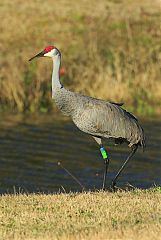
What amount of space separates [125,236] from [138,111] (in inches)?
566

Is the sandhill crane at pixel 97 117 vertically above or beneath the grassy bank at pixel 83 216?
above

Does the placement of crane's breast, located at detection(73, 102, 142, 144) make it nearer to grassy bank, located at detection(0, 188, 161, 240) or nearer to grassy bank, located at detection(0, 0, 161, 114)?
grassy bank, located at detection(0, 188, 161, 240)

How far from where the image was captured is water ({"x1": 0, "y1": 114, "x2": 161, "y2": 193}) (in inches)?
610

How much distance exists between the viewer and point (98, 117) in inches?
438

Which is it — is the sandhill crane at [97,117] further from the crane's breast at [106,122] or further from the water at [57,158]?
the water at [57,158]

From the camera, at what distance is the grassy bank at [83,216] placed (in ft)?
26.3

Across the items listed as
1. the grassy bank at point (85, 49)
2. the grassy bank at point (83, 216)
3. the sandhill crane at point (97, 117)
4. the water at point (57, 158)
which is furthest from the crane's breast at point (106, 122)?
the grassy bank at point (85, 49)

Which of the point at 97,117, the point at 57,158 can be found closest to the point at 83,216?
the point at 97,117

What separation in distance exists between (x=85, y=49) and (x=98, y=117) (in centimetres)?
1411

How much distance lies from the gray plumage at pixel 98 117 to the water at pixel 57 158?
2936 mm

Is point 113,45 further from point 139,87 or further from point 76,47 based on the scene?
point 139,87

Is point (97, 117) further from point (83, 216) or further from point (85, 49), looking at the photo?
point (85, 49)

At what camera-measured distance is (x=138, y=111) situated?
22062 millimetres

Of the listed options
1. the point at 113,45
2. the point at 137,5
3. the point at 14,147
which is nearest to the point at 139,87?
the point at 113,45
